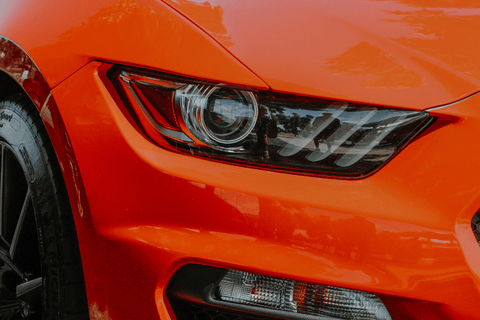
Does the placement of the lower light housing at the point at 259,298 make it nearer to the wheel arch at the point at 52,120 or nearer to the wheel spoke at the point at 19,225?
the wheel arch at the point at 52,120

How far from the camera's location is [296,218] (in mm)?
955

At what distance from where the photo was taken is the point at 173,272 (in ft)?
3.50

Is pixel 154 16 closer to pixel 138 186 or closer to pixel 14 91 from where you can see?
pixel 138 186

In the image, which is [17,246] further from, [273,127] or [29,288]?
[273,127]

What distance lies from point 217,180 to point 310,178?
0.21 meters

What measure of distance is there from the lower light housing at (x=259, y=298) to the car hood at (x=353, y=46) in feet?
1.45

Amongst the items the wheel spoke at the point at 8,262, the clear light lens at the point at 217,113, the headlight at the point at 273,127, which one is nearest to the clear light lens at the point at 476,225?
the headlight at the point at 273,127

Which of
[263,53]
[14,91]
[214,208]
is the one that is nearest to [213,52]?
[263,53]

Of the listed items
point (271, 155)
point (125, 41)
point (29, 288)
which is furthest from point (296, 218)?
point (29, 288)

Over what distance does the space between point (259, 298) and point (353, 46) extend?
2.05 feet

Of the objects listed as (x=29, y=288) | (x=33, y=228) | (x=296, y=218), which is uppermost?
(x=296, y=218)

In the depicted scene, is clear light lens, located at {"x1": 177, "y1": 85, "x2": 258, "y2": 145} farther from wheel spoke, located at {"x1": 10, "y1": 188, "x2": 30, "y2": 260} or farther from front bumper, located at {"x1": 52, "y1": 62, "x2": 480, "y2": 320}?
wheel spoke, located at {"x1": 10, "y1": 188, "x2": 30, "y2": 260}

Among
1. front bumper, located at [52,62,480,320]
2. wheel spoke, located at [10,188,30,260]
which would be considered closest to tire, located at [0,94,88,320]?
wheel spoke, located at [10,188,30,260]

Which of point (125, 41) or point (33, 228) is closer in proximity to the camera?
point (125, 41)
